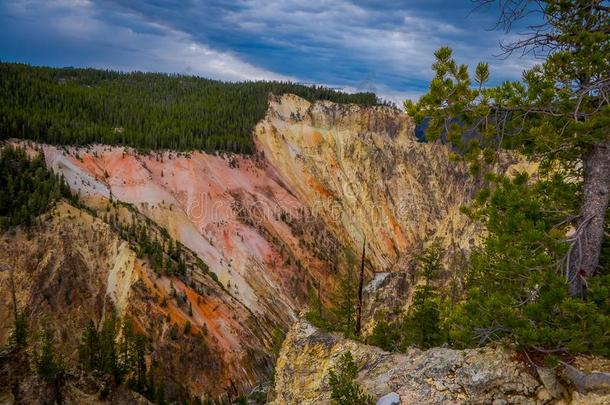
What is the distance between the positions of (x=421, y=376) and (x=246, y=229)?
52.8 metres

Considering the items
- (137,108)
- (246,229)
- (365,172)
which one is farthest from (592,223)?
(137,108)

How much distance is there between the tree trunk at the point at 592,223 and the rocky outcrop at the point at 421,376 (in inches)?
55.3

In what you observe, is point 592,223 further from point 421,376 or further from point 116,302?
point 116,302

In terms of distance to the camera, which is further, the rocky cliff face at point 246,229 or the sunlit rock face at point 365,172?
the sunlit rock face at point 365,172

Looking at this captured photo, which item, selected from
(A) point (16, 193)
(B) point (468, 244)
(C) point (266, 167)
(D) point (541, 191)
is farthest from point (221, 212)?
(D) point (541, 191)

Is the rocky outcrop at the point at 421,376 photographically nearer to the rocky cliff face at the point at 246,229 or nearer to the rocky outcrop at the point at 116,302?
the rocky cliff face at the point at 246,229

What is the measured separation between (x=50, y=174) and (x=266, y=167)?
36959 mm

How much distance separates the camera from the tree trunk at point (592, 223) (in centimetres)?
630

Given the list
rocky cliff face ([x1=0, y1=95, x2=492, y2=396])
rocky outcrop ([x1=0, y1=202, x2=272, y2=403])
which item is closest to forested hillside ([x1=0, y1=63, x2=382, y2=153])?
rocky cliff face ([x1=0, y1=95, x2=492, y2=396])

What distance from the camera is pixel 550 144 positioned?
6.53m

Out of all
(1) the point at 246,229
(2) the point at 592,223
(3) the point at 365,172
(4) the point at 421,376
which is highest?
(2) the point at 592,223

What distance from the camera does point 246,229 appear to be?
59.4m

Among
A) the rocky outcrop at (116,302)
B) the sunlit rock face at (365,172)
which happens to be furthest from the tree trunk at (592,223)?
the sunlit rock face at (365,172)

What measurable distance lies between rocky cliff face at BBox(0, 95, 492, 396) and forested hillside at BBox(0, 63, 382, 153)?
3181mm
